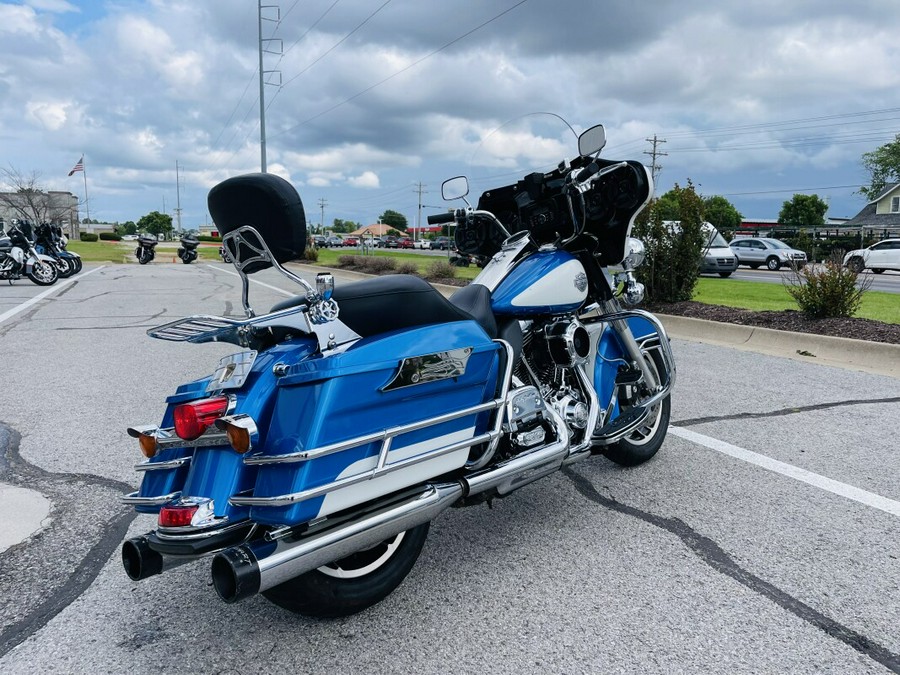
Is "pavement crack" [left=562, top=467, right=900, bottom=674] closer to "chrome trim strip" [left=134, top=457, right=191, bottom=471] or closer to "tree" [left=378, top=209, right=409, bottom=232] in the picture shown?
"chrome trim strip" [left=134, top=457, right=191, bottom=471]

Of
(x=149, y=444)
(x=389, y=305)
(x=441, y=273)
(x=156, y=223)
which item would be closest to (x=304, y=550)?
(x=149, y=444)

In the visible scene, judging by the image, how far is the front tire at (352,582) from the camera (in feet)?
7.51

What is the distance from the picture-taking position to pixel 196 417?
213 centimetres

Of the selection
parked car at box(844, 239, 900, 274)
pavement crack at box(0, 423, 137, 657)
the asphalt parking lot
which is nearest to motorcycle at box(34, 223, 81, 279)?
the asphalt parking lot

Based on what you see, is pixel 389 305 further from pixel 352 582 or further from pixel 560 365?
pixel 560 365

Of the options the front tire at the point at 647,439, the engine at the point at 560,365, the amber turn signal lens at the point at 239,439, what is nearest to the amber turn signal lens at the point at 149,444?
the amber turn signal lens at the point at 239,439

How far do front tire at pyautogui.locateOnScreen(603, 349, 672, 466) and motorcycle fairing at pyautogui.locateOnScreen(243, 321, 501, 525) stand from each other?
167 cm

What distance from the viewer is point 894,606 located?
257 cm

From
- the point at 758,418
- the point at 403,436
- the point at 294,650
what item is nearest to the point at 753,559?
the point at 403,436

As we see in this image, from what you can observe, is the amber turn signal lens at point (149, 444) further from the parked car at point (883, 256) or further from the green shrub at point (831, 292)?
the parked car at point (883, 256)

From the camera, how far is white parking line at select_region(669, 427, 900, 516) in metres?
3.51

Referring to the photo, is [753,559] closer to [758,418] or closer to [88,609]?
[758,418]

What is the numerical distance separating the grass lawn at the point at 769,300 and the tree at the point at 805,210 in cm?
7742

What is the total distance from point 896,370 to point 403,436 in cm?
644
